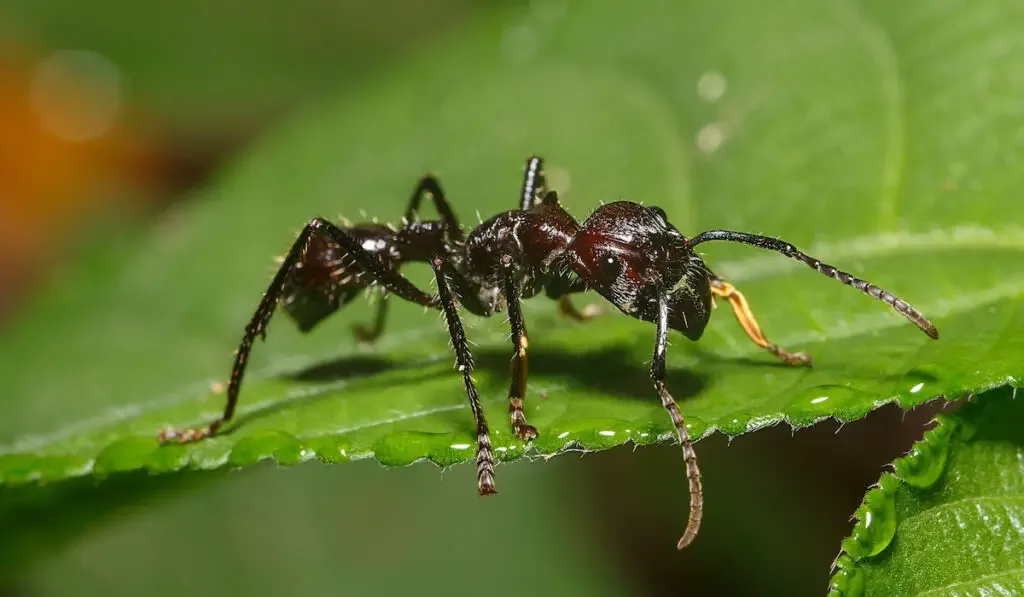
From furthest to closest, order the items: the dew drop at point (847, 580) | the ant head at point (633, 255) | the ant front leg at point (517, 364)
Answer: the ant head at point (633, 255) → the ant front leg at point (517, 364) → the dew drop at point (847, 580)

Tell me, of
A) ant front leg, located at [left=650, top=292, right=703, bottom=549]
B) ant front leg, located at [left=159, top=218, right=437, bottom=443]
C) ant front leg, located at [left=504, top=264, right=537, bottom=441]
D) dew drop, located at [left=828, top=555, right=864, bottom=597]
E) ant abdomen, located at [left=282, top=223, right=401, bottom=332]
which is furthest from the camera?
ant abdomen, located at [left=282, top=223, right=401, bottom=332]

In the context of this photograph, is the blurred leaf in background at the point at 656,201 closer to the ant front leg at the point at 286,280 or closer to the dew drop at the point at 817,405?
the dew drop at the point at 817,405

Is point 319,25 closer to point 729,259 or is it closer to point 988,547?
point 729,259

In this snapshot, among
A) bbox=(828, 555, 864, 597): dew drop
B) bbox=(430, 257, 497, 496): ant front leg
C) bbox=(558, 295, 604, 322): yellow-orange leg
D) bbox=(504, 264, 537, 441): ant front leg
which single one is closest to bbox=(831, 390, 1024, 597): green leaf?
bbox=(828, 555, 864, 597): dew drop

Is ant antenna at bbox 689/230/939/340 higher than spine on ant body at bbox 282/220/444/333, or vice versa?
spine on ant body at bbox 282/220/444/333

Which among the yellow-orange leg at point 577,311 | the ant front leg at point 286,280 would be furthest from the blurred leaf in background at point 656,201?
the ant front leg at point 286,280

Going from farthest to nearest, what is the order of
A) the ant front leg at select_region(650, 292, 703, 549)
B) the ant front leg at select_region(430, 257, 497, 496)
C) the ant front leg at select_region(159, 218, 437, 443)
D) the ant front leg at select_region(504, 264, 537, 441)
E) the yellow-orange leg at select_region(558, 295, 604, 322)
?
the yellow-orange leg at select_region(558, 295, 604, 322) → the ant front leg at select_region(159, 218, 437, 443) → the ant front leg at select_region(430, 257, 497, 496) → the ant front leg at select_region(504, 264, 537, 441) → the ant front leg at select_region(650, 292, 703, 549)

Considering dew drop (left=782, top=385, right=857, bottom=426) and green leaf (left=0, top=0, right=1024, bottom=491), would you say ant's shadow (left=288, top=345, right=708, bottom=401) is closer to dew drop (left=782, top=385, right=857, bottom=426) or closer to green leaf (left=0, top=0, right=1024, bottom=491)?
green leaf (left=0, top=0, right=1024, bottom=491)
